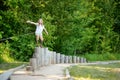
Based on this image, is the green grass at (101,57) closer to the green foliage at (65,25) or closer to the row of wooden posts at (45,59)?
the green foliage at (65,25)

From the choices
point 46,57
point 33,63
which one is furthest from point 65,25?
point 33,63

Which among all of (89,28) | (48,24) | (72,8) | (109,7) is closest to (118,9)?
(109,7)

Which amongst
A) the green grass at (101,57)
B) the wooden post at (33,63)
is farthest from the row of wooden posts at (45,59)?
the green grass at (101,57)

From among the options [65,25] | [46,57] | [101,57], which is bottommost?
[101,57]

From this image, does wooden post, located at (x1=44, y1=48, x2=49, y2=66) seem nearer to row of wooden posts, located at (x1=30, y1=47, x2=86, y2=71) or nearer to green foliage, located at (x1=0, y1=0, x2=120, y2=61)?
row of wooden posts, located at (x1=30, y1=47, x2=86, y2=71)

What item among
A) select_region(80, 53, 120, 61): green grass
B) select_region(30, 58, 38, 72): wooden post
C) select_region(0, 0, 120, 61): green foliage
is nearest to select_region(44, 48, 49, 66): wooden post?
select_region(30, 58, 38, 72): wooden post

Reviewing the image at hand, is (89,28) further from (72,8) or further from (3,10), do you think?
(3,10)

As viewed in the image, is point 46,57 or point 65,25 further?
point 65,25

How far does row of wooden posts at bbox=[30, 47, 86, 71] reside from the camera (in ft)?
48.1

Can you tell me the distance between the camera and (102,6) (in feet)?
102

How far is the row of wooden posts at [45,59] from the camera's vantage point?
1465 centimetres

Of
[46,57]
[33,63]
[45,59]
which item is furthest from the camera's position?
[46,57]

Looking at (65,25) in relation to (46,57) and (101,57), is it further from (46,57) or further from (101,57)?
(46,57)

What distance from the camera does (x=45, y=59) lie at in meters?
17.5
